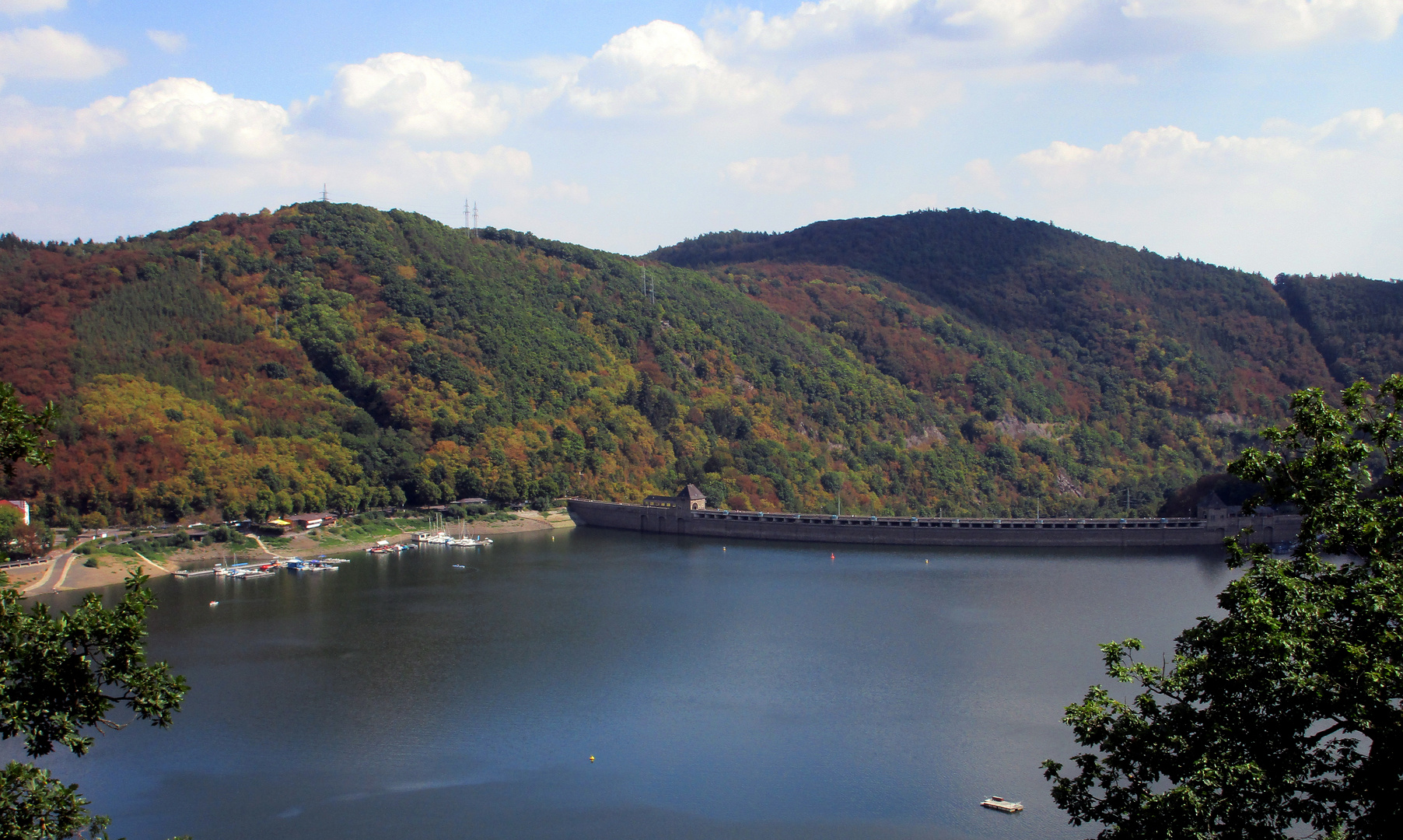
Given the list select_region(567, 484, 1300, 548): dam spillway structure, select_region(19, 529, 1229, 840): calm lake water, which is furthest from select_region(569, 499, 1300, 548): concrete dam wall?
select_region(19, 529, 1229, 840): calm lake water

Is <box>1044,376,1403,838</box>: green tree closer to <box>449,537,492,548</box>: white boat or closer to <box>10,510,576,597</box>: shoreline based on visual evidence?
<box>10,510,576,597</box>: shoreline

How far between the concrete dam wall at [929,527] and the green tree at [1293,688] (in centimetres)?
5943

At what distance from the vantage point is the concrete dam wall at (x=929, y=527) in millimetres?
74938

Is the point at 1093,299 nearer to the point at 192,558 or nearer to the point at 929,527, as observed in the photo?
the point at 929,527

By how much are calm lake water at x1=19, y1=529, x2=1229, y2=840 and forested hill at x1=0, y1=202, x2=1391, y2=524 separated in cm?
2003

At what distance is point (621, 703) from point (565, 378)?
64.9 m


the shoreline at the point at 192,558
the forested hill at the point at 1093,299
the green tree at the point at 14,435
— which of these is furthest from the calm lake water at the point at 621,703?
the forested hill at the point at 1093,299

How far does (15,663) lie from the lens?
14062 millimetres

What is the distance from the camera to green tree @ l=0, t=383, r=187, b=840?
13531 millimetres

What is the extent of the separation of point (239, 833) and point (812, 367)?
3771 inches

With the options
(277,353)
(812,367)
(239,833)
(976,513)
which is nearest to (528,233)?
(812,367)

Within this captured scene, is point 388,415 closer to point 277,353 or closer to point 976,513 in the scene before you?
point 277,353

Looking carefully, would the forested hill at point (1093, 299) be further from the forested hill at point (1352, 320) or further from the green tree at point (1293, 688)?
the green tree at point (1293, 688)

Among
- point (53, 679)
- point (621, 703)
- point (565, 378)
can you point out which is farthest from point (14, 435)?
point (565, 378)
